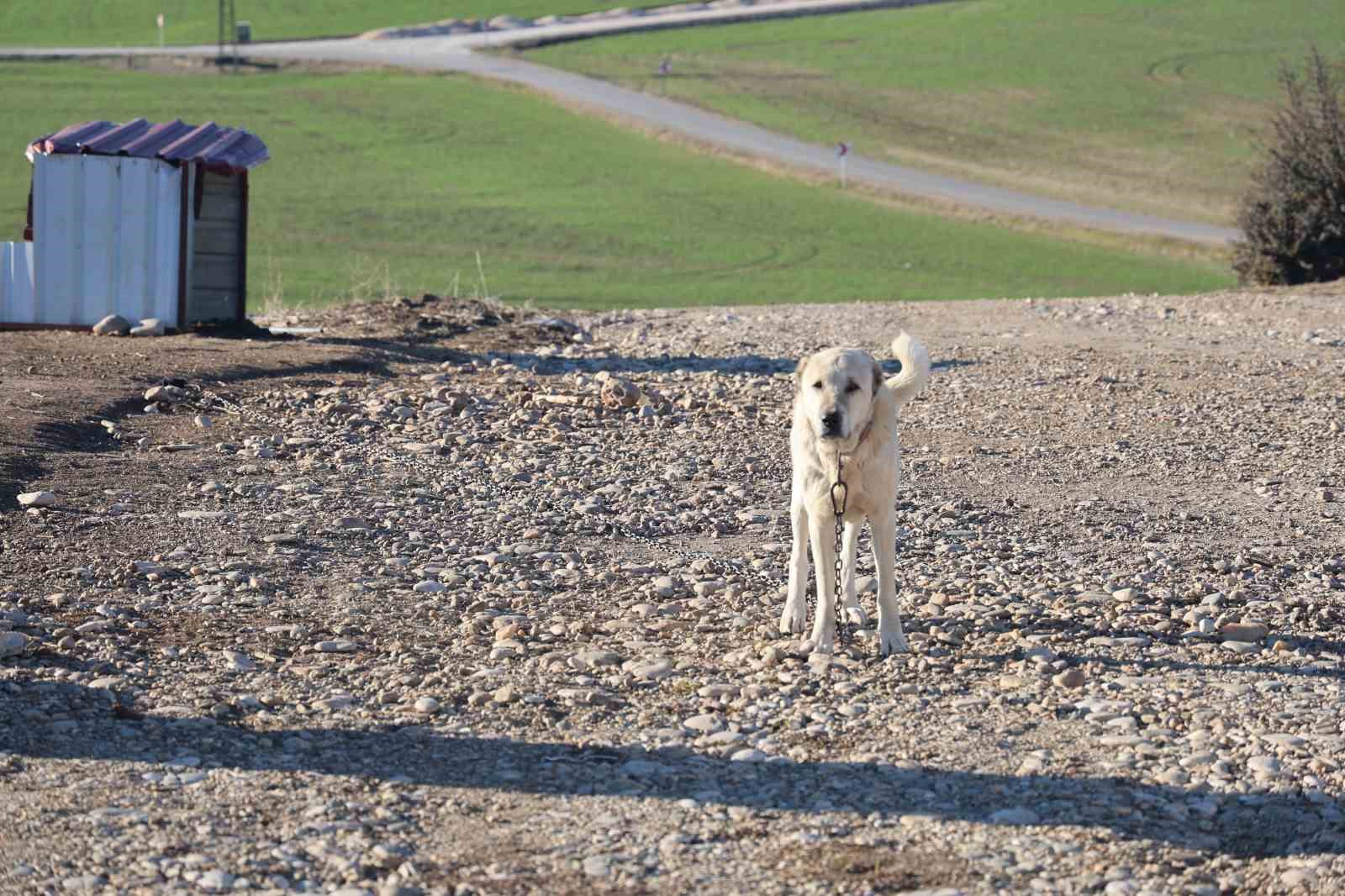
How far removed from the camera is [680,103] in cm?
6100

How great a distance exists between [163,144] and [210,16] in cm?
7875

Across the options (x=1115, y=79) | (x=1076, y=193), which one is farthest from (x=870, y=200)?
(x=1115, y=79)

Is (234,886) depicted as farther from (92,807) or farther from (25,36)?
(25,36)

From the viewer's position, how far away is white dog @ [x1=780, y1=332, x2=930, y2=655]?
7.57 metres

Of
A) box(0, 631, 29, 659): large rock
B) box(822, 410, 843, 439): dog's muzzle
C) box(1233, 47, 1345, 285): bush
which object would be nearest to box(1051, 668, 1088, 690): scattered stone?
box(822, 410, 843, 439): dog's muzzle

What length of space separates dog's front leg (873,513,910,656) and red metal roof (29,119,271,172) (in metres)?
11.5

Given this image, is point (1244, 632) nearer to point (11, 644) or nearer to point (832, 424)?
point (832, 424)

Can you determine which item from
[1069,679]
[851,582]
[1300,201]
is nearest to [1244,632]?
[1069,679]

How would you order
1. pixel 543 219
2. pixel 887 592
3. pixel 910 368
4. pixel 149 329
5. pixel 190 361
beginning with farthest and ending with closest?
pixel 543 219, pixel 149 329, pixel 190 361, pixel 910 368, pixel 887 592

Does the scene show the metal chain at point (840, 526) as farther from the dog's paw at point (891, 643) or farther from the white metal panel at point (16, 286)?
the white metal panel at point (16, 286)

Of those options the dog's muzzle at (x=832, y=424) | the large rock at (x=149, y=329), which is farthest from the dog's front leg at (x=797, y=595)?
the large rock at (x=149, y=329)

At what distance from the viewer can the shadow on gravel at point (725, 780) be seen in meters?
6.18

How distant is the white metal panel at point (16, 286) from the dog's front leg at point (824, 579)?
12106 mm

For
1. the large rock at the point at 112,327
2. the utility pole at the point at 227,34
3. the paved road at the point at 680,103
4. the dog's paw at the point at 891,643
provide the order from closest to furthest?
the dog's paw at the point at 891,643
the large rock at the point at 112,327
the paved road at the point at 680,103
the utility pole at the point at 227,34
